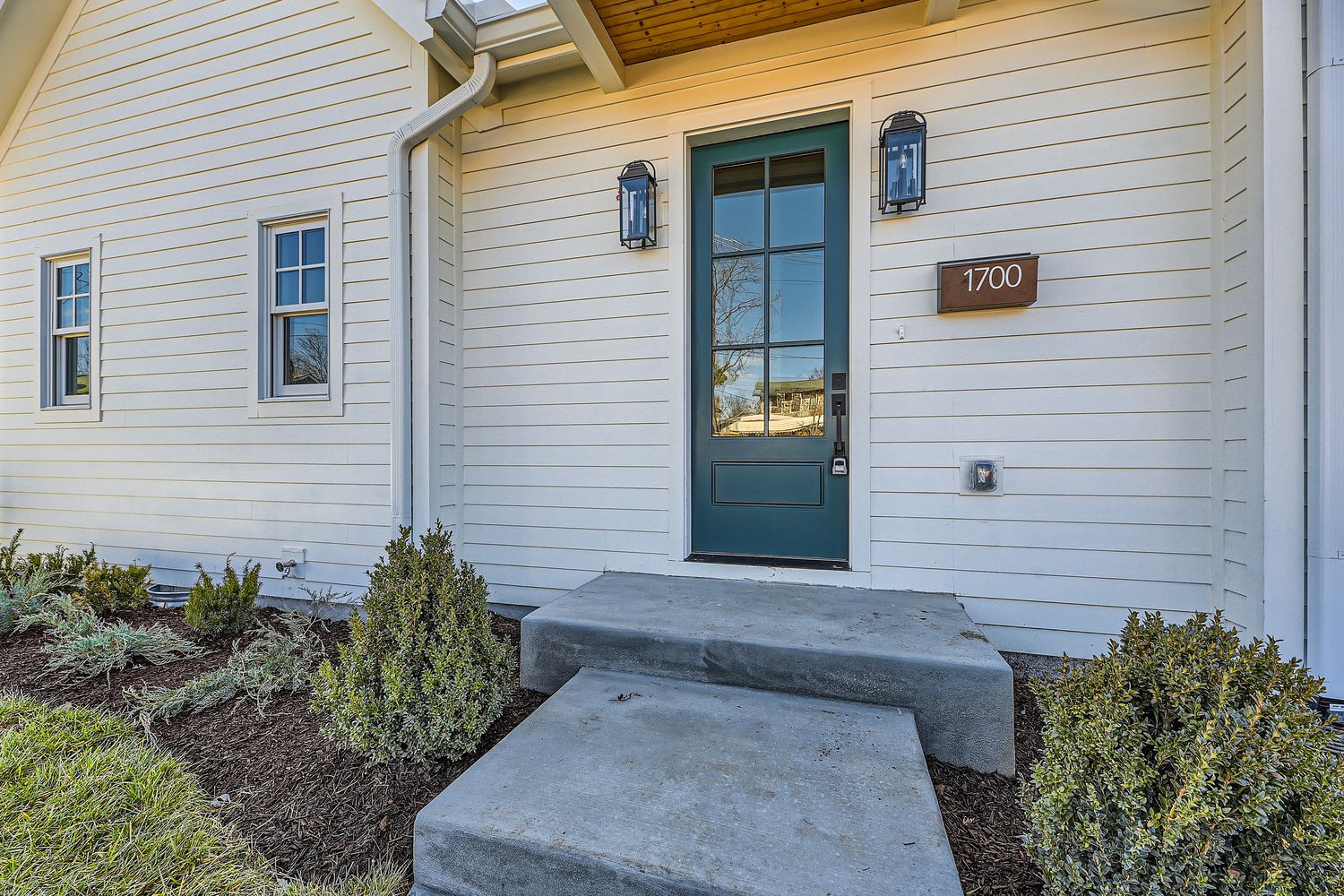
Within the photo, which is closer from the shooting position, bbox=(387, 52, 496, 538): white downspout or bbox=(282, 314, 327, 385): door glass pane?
bbox=(387, 52, 496, 538): white downspout

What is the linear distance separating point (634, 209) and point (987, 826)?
289 cm

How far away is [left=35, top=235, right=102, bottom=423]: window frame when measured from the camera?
416cm

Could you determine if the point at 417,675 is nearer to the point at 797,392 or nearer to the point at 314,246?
the point at 797,392

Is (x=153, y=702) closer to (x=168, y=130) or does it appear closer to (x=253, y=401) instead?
(x=253, y=401)

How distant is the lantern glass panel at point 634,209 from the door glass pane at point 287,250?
7.35 feet

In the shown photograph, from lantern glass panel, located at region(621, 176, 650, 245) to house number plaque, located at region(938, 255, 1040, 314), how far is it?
1454mm

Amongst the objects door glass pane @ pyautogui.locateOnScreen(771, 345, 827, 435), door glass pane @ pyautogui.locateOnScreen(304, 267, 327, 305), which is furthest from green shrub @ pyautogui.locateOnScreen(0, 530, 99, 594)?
door glass pane @ pyautogui.locateOnScreen(771, 345, 827, 435)

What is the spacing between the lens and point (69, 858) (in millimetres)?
1528

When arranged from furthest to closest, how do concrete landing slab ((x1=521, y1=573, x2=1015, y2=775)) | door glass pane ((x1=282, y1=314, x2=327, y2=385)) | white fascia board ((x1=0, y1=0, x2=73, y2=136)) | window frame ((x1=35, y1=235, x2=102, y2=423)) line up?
window frame ((x1=35, y1=235, x2=102, y2=423))
white fascia board ((x1=0, y1=0, x2=73, y2=136))
door glass pane ((x1=282, y1=314, x2=327, y2=385))
concrete landing slab ((x1=521, y1=573, x2=1015, y2=775))

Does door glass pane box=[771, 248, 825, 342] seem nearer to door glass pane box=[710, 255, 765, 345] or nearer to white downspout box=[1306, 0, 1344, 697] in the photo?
door glass pane box=[710, 255, 765, 345]

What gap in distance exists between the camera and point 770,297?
118 inches

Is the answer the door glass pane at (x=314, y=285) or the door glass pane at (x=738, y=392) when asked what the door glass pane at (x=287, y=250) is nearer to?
the door glass pane at (x=314, y=285)

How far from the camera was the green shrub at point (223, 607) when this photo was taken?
3.10 m

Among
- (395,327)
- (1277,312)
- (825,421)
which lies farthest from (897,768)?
(395,327)
